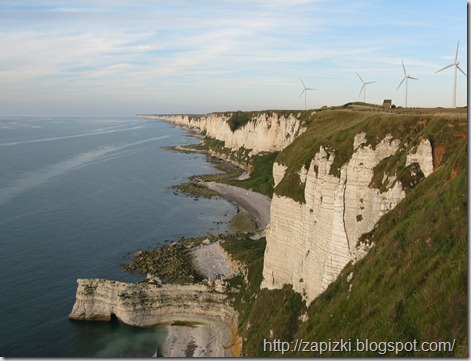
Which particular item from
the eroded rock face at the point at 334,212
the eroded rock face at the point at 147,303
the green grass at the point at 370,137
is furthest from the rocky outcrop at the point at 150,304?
the green grass at the point at 370,137

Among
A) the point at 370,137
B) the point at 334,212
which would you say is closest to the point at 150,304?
the point at 334,212

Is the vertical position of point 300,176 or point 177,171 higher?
point 300,176

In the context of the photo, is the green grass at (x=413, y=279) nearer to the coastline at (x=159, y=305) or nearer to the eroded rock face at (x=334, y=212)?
the eroded rock face at (x=334, y=212)

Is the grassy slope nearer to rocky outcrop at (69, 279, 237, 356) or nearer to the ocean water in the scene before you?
rocky outcrop at (69, 279, 237, 356)

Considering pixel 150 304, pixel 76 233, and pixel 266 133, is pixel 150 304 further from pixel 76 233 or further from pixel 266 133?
pixel 266 133

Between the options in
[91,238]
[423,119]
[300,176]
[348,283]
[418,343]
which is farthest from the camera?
[91,238]

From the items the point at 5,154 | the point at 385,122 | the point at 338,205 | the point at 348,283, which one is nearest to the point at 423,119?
the point at 385,122

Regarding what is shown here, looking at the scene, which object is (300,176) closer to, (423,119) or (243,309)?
(423,119)
